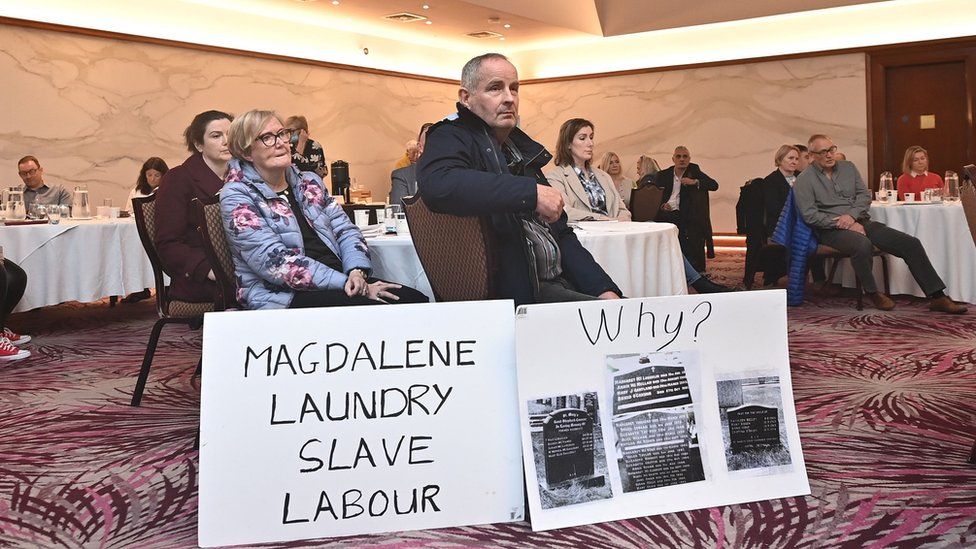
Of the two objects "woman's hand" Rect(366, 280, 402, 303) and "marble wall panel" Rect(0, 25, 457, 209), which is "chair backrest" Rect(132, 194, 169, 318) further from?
"marble wall panel" Rect(0, 25, 457, 209)

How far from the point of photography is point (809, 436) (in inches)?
113

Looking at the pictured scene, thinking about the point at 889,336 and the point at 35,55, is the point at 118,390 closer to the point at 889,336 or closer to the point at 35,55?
the point at 889,336

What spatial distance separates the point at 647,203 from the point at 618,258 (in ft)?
9.97

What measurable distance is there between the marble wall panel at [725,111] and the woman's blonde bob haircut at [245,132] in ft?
32.8

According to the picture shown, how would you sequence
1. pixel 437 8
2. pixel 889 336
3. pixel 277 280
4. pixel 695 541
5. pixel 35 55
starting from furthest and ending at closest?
pixel 437 8 < pixel 35 55 < pixel 889 336 < pixel 277 280 < pixel 695 541

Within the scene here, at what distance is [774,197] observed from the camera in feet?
23.2

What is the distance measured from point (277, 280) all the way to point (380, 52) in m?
9.53

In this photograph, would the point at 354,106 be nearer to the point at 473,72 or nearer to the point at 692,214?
the point at 692,214

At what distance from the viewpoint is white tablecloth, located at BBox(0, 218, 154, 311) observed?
540 cm

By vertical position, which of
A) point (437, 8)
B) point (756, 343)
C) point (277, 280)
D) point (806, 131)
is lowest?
point (756, 343)

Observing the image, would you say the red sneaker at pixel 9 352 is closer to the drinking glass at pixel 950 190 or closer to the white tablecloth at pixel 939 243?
the white tablecloth at pixel 939 243

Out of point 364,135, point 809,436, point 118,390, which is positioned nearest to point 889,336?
point 809,436

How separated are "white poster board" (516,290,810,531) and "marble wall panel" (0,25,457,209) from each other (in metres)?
7.63

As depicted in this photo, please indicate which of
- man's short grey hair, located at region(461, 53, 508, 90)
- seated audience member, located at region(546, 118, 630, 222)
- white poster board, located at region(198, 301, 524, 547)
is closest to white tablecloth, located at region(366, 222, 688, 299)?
Result: man's short grey hair, located at region(461, 53, 508, 90)
